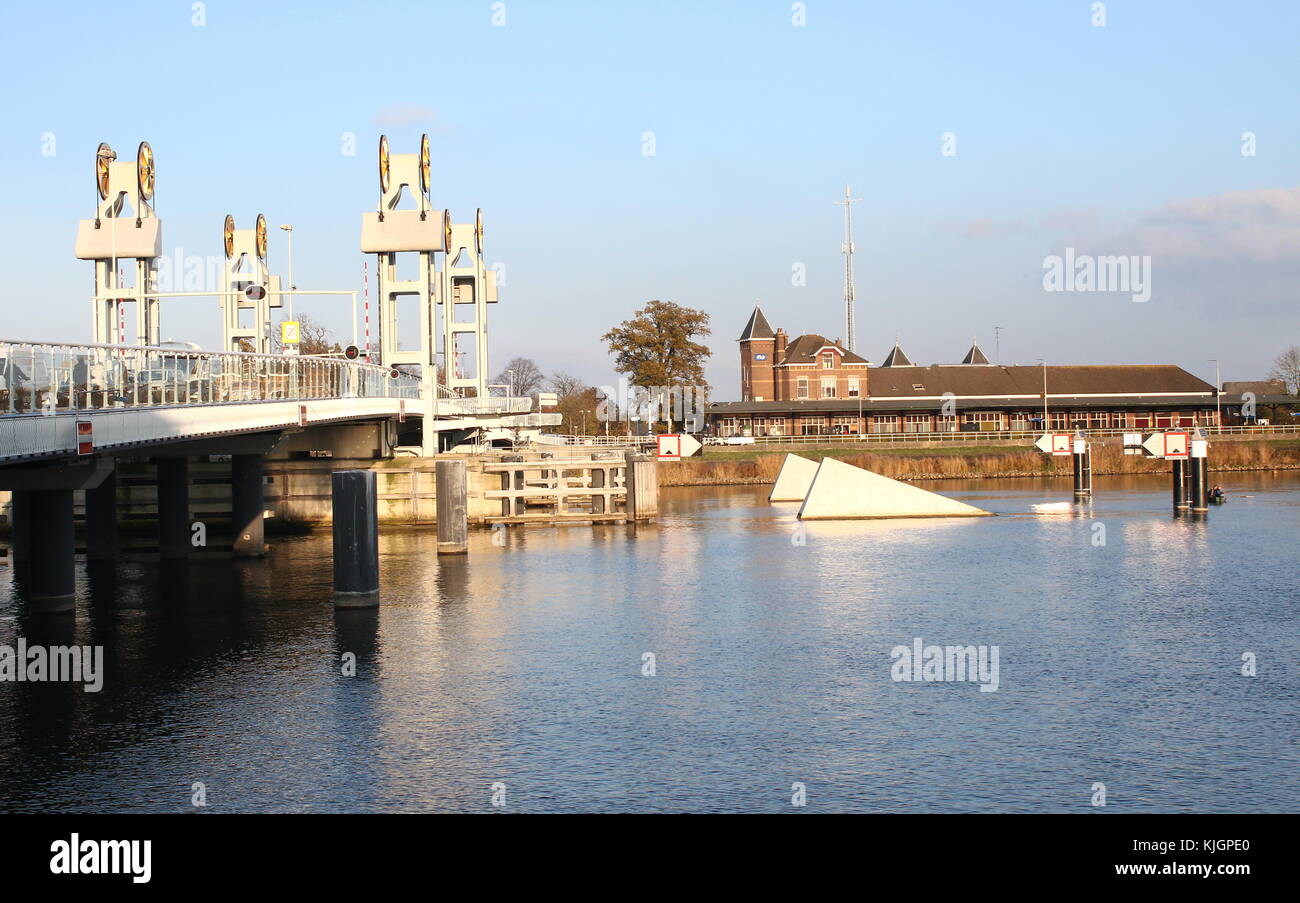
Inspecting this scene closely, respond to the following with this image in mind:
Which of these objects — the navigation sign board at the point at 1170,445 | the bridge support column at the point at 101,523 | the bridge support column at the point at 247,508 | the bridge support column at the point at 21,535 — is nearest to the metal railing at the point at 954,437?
the navigation sign board at the point at 1170,445

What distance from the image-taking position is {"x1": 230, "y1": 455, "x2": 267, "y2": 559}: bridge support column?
41.3 metres

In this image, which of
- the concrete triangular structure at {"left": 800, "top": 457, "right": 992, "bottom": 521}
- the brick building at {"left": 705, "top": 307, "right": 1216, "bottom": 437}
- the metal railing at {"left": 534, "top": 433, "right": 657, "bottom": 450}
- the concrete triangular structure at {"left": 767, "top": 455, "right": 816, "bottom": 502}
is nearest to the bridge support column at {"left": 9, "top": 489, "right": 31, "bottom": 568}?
the concrete triangular structure at {"left": 800, "top": 457, "right": 992, "bottom": 521}

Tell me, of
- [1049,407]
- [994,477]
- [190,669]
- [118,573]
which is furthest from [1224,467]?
[190,669]

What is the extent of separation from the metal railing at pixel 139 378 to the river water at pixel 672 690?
183 inches

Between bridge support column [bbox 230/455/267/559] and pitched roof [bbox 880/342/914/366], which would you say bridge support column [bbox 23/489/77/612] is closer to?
bridge support column [bbox 230/455/267/559]

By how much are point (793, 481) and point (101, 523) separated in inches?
1367

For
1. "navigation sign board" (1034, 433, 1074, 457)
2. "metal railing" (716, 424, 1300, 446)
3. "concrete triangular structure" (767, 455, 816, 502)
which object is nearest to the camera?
"concrete triangular structure" (767, 455, 816, 502)

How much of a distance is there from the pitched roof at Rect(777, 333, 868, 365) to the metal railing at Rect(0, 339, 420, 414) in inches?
3595

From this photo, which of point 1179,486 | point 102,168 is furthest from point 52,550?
point 1179,486

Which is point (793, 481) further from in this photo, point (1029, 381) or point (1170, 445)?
point (1029, 381)

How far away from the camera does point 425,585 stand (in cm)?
3391

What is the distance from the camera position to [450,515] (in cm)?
4103

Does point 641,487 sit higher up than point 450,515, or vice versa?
point 641,487
